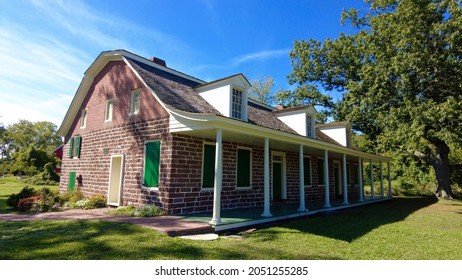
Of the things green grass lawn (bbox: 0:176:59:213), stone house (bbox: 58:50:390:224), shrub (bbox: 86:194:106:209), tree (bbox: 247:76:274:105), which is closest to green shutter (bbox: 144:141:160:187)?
stone house (bbox: 58:50:390:224)

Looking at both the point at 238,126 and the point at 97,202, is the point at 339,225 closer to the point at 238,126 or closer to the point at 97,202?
the point at 238,126

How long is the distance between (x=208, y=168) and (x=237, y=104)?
2792mm

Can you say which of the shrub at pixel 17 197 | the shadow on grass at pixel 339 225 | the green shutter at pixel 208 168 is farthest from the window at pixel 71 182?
the shadow on grass at pixel 339 225

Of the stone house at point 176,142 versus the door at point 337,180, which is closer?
the stone house at point 176,142

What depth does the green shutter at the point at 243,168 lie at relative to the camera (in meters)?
11.1

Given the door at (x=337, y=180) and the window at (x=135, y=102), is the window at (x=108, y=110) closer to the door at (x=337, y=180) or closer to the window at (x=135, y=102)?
the window at (x=135, y=102)

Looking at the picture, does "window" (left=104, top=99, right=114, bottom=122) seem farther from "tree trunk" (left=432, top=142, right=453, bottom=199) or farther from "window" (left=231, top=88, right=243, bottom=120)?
"tree trunk" (left=432, top=142, right=453, bottom=199)

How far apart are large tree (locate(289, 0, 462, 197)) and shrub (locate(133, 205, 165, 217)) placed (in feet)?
40.9

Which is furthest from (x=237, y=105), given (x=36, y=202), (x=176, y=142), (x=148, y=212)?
(x=36, y=202)

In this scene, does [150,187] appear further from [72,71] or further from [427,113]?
[427,113]

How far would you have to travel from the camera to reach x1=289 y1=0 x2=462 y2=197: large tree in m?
13.9

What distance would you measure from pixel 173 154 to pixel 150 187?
4.92 ft

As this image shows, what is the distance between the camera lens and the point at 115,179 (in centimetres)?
1133
